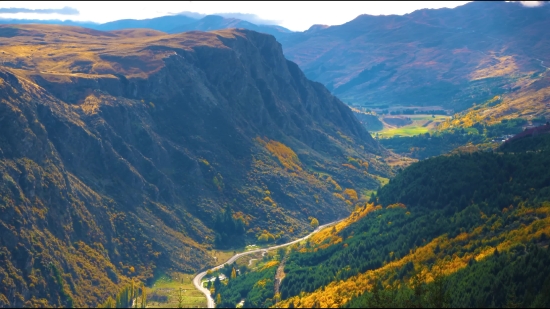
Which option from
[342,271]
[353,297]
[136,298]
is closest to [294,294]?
[342,271]

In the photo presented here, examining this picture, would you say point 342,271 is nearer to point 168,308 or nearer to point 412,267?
point 412,267

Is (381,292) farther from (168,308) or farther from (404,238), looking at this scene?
(168,308)

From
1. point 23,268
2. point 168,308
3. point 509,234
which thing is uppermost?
point 509,234

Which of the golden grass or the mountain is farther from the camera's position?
the golden grass

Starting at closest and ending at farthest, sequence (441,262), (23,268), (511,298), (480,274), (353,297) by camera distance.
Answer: (511,298), (480,274), (353,297), (441,262), (23,268)

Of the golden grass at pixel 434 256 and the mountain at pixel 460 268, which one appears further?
the golden grass at pixel 434 256

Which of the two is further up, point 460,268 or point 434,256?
point 460,268

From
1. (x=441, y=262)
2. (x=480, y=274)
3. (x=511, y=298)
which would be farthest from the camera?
(x=441, y=262)

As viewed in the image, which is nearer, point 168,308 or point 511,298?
point 511,298

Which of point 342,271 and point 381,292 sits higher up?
point 381,292

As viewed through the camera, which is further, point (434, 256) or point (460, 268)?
point (434, 256)
